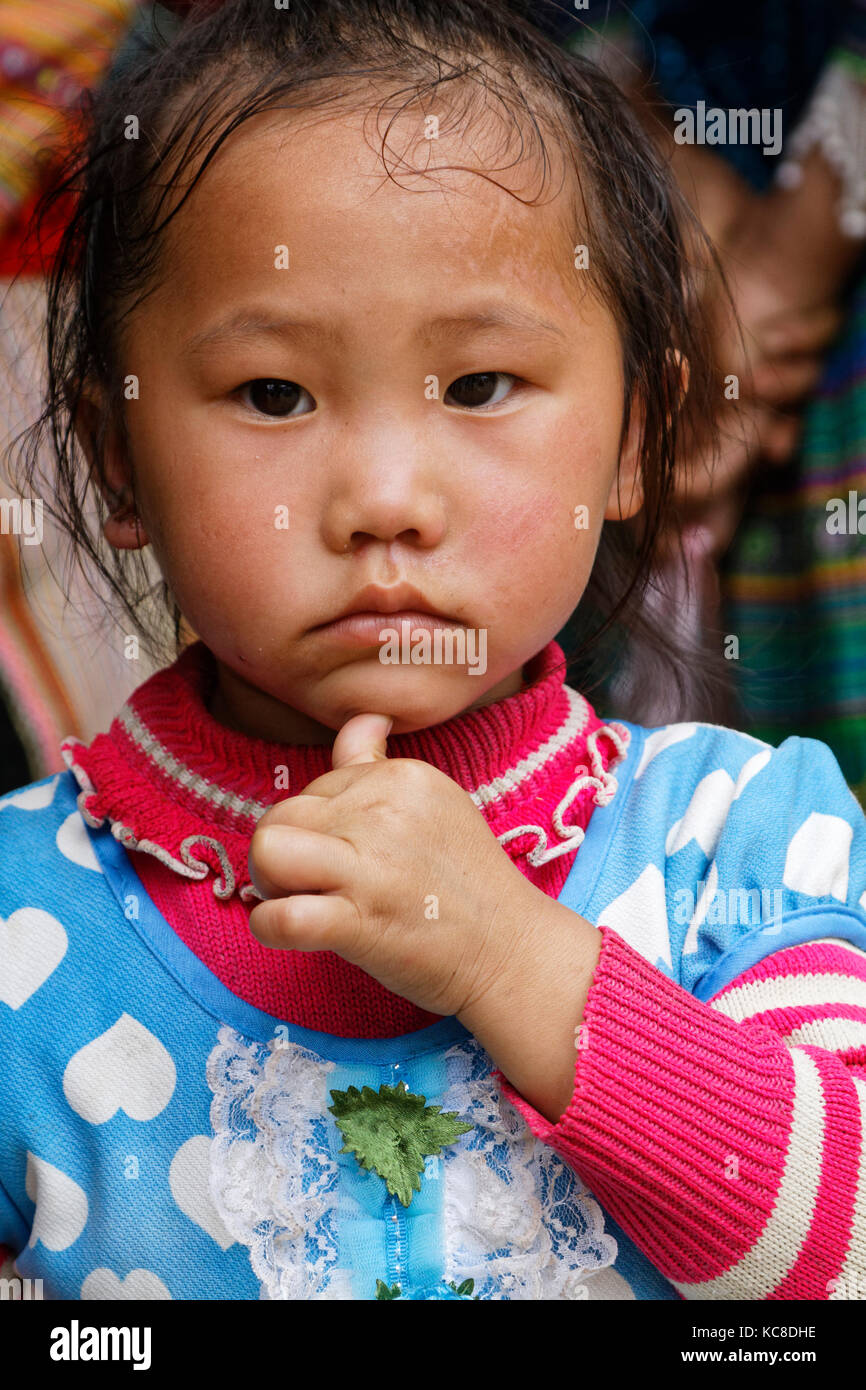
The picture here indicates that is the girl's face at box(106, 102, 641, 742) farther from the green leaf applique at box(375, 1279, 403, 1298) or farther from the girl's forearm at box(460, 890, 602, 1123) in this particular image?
the green leaf applique at box(375, 1279, 403, 1298)

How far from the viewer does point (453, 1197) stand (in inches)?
38.5

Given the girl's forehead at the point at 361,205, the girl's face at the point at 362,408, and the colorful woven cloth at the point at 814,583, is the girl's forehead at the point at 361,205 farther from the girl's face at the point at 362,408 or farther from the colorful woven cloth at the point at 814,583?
the colorful woven cloth at the point at 814,583

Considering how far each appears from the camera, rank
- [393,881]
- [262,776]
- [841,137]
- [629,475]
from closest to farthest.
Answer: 1. [393,881]
2. [262,776]
3. [629,475]
4. [841,137]

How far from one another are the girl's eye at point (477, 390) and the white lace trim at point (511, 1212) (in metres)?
0.46

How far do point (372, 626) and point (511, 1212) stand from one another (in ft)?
1.31

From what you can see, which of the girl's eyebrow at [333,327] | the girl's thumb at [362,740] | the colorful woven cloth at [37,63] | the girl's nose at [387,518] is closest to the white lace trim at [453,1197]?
the girl's thumb at [362,740]

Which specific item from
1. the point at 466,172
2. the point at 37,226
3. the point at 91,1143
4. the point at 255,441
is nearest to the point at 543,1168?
the point at 91,1143

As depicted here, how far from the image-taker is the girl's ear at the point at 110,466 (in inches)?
44.5

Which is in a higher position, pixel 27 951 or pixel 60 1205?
pixel 27 951

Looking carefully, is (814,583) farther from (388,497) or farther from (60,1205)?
(60,1205)

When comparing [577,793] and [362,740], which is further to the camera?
[577,793]

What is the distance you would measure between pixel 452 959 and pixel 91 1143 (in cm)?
33

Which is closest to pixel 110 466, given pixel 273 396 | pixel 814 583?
pixel 273 396

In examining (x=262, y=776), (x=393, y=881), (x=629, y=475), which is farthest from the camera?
(x=629, y=475)
